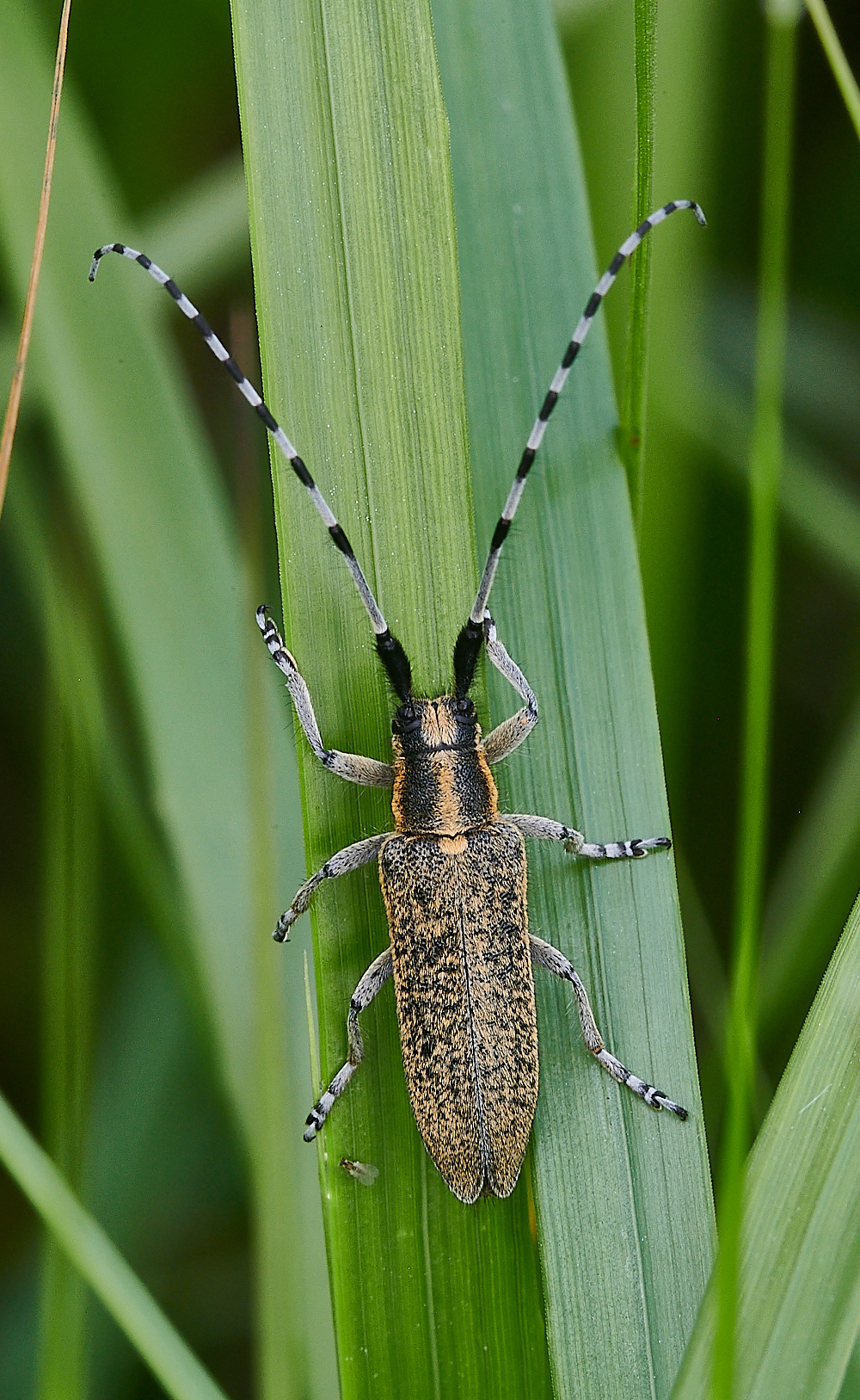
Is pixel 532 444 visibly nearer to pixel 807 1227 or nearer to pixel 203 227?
pixel 203 227

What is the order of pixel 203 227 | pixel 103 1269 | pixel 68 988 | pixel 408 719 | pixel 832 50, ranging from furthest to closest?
pixel 203 227 < pixel 408 719 < pixel 832 50 < pixel 68 988 < pixel 103 1269

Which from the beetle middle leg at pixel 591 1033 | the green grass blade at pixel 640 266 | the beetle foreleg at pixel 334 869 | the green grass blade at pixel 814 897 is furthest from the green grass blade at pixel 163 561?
the green grass blade at pixel 814 897

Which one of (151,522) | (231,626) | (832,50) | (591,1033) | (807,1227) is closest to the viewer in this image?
(807,1227)

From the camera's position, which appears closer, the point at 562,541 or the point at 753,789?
the point at 753,789

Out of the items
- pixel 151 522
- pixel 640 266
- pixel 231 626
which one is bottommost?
pixel 231 626

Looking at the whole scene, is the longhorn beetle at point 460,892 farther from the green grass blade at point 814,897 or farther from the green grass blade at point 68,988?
the green grass blade at point 814,897

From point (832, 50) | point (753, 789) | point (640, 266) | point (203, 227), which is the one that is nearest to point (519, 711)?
point (640, 266)

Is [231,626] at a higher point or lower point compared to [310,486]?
lower
